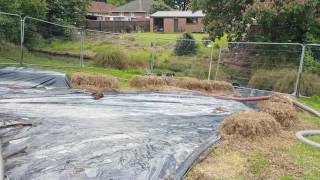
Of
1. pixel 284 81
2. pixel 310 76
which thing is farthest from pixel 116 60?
pixel 310 76

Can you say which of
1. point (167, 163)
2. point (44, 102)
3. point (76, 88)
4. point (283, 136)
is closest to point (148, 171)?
point (167, 163)

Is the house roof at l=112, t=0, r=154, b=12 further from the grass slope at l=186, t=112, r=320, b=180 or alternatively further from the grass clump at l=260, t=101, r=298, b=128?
the grass slope at l=186, t=112, r=320, b=180

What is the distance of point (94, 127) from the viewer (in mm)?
5648

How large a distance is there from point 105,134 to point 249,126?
6.19 feet

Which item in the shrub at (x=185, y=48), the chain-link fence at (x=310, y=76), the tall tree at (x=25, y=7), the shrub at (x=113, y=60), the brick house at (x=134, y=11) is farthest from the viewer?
the brick house at (x=134, y=11)

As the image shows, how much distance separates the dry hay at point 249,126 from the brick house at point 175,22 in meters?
38.9

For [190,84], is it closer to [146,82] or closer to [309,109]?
[146,82]

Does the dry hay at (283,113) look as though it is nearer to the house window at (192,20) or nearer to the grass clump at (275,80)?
the grass clump at (275,80)

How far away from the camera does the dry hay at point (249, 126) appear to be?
552cm

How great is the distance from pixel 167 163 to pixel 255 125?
1689mm

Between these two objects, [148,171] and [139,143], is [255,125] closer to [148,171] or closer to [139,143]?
[139,143]

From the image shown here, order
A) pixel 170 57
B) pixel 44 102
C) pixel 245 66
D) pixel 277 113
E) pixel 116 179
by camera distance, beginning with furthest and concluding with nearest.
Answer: pixel 170 57
pixel 245 66
pixel 44 102
pixel 277 113
pixel 116 179

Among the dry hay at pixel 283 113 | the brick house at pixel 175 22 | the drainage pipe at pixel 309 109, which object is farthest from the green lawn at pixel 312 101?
the brick house at pixel 175 22

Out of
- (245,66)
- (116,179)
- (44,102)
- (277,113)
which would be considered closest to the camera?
(116,179)
